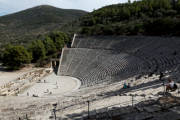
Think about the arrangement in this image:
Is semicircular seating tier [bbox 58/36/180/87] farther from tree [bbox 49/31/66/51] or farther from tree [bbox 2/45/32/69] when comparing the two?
tree [bbox 2/45/32/69]

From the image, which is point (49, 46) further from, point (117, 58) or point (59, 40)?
point (117, 58)

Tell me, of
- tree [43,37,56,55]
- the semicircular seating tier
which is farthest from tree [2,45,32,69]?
the semicircular seating tier

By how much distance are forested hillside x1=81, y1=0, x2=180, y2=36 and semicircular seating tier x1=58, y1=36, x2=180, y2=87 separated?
3279 millimetres

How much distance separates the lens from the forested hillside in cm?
3500

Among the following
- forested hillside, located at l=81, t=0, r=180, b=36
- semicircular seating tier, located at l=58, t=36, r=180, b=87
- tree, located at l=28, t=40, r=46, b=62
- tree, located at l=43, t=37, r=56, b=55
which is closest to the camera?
semicircular seating tier, located at l=58, t=36, r=180, b=87

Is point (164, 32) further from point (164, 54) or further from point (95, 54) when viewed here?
point (95, 54)

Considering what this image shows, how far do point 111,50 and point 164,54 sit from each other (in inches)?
469

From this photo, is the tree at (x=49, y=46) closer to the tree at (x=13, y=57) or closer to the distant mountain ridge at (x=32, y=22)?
the tree at (x=13, y=57)

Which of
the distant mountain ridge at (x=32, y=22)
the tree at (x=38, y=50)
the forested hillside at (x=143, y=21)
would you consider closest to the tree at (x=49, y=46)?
the tree at (x=38, y=50)

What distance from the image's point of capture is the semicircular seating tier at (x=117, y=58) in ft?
74.3

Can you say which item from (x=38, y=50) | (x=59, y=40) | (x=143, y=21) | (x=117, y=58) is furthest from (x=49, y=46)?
(x=143, y=21)

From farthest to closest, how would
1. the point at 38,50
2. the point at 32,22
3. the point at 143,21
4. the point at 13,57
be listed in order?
1. the point at 32,22
2. the point at 143,21
3. the point at 38,50
4. the point at 13,57

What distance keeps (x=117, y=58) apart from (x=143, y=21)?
1968 centimetres

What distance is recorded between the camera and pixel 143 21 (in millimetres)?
43969
